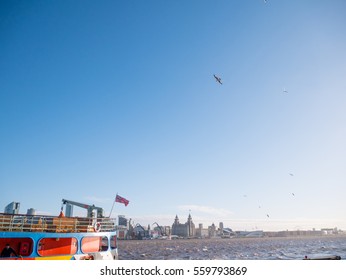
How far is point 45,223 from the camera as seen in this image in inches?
792

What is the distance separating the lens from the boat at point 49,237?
18.3 meters

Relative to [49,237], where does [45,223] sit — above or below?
above

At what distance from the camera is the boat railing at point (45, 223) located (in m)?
19.0

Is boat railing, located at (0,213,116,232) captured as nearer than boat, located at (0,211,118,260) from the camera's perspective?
No

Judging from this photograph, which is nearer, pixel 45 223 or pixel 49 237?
pixel 49 237

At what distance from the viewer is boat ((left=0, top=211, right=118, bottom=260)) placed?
18.3 m

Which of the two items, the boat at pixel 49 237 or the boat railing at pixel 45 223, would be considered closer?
the boat at pixel 49 237

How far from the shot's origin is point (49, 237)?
19.0 metres

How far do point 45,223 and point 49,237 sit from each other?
60.5 inches

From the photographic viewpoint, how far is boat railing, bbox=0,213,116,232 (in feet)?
62.2
